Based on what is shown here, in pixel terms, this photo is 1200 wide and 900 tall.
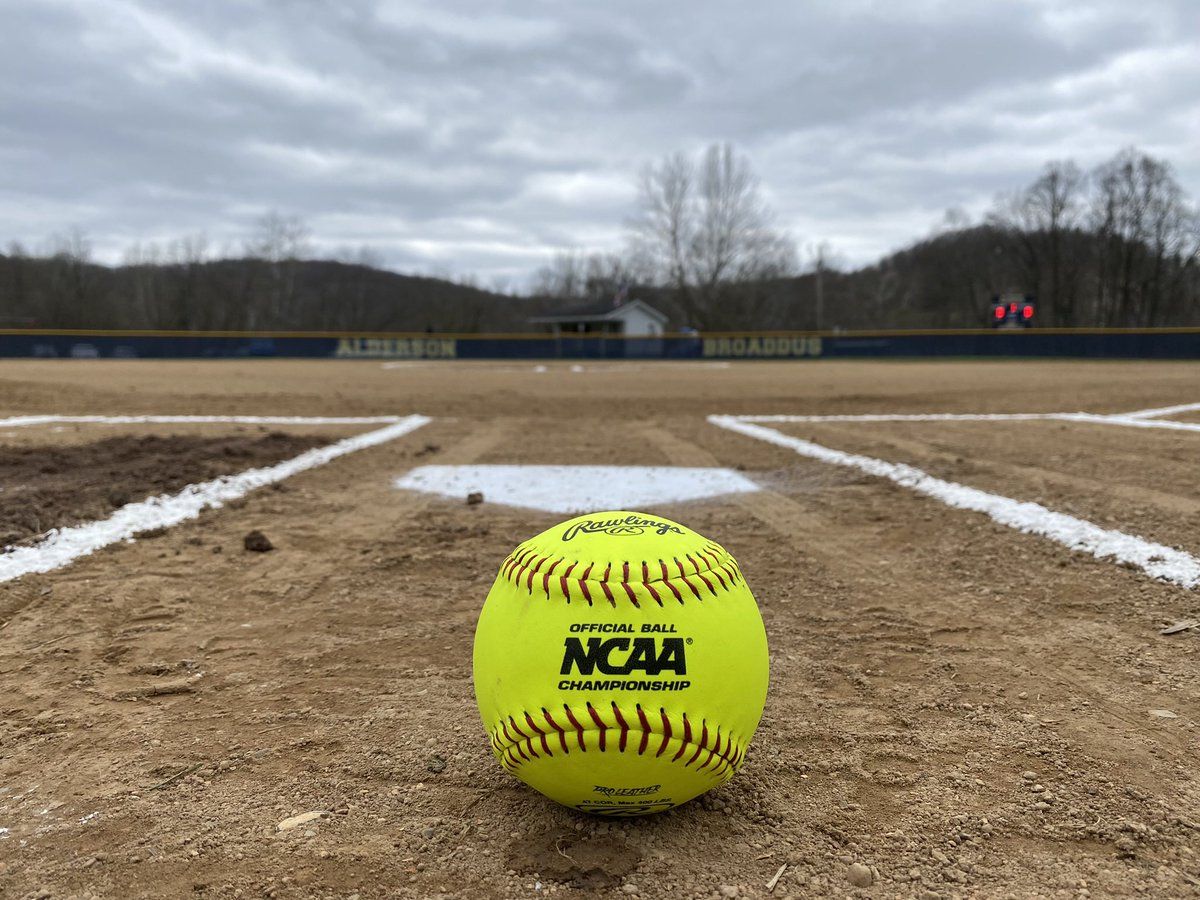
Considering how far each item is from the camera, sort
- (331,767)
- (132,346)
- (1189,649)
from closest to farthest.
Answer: (331,767), (1189,649), (132,346)

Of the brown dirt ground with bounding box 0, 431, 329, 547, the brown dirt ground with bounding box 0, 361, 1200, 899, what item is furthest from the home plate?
the brown dirt ground with bounding box 0, 431, 329, 547

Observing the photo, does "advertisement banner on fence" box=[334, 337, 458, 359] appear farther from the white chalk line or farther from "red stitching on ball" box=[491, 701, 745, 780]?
"red stitching on ball" box=[491, 701, 745, 780]

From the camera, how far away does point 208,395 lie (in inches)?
530

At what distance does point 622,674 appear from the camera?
1529mm

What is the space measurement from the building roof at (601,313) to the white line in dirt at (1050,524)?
4738cm

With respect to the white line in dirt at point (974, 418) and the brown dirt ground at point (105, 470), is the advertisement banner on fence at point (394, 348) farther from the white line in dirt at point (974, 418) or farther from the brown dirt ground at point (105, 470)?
the brown dirt ground at point (105, 470)

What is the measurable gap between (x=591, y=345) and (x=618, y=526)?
33649 millimetres

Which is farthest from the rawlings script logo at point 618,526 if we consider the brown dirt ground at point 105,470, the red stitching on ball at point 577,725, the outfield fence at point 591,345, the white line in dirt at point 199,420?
the outfield fence at point 591,345

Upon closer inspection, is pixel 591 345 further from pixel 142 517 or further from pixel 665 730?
pixel 665 730

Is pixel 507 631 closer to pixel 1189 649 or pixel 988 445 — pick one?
pixel 1189 649

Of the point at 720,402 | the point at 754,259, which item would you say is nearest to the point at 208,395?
the point at 720,402

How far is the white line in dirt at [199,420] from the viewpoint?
9.32 m

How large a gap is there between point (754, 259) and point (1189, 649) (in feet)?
161

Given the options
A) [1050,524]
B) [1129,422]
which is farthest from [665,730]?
[1129,422]
